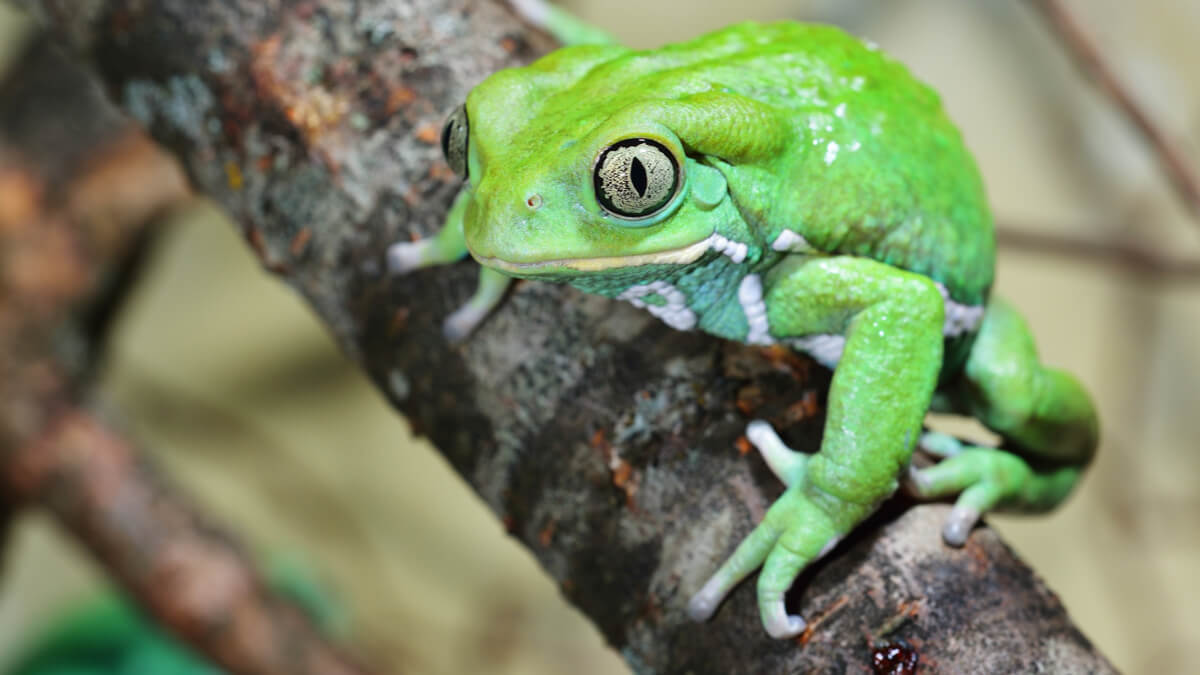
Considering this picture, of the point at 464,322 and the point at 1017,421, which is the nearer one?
the point at 464,322

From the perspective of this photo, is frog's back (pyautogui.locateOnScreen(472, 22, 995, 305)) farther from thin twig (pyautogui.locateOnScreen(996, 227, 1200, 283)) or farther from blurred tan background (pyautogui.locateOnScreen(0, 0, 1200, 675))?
blurred tan background (pyautogui.locateOnScreen(0, 0, 1200, 675))

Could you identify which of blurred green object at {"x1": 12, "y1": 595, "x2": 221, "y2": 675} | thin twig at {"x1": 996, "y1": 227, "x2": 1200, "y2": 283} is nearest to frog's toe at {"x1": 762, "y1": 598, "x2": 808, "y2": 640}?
thin twig at {"x1": 996, "y1": 227, "x2": 1200, "y2": 283}

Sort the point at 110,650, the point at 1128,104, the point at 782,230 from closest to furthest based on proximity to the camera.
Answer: the point at 782,230 < the point at 1128,104 < the point at 110,650

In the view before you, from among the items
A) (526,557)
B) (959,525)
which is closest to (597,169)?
(959,525)

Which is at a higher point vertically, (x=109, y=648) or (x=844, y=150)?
(x=844, y=150)

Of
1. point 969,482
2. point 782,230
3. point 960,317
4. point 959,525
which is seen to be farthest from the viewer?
point 960,317

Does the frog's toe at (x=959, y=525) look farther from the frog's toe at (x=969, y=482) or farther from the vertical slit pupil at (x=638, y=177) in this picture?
the vertical slit pupil at (x=638, y=177)

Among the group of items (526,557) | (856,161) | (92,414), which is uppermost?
(856,161)

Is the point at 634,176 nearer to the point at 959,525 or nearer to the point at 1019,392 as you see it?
the point at 959,525
